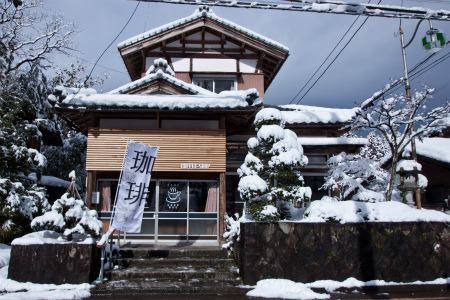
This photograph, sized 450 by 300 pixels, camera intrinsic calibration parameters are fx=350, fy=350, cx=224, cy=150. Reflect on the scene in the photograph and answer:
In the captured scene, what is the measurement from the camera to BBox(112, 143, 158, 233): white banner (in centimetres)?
887

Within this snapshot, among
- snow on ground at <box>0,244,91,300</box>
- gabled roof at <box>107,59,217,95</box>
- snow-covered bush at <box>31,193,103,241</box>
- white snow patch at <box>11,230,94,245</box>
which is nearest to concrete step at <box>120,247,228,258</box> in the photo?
snow-covered bush at <box>31,193,103,241</box>

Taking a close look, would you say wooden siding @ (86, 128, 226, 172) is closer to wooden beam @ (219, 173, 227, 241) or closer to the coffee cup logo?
wooden beam @ (219, 173, 227, 241)

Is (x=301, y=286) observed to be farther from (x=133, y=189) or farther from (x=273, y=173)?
(x=133, y=189)

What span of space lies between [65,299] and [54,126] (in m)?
12.1

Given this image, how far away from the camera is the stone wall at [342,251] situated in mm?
7910

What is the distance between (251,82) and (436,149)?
9330 mm

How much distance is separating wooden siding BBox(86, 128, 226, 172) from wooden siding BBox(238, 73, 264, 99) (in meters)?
4.74

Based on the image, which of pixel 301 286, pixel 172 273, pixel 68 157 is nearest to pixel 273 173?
pixel 301 286

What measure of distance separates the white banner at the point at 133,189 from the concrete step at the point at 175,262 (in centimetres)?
77

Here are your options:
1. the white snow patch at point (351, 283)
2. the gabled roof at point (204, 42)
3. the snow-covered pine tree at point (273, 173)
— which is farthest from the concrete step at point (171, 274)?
the gabled roof at point (204, 42)

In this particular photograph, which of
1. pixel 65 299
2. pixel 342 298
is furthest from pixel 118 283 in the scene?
pixel 342 298

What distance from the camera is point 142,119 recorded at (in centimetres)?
1184

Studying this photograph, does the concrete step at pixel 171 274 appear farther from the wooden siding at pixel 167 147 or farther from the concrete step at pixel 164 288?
the wooden siding at pixel 167 147

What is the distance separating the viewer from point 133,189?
30.1 ft
